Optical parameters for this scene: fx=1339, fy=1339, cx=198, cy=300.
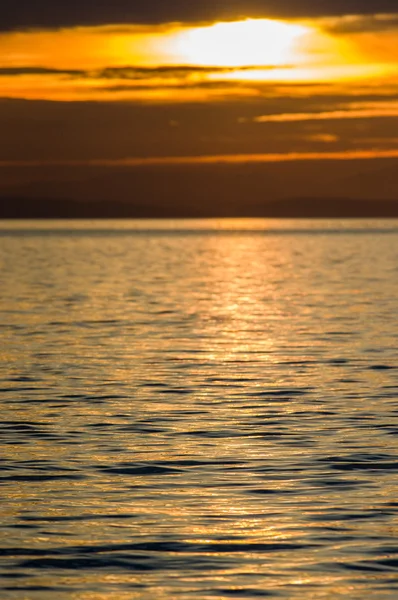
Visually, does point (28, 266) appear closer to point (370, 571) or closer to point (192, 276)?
point (192, 276)

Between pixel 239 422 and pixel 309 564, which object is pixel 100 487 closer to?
pixel 309 564

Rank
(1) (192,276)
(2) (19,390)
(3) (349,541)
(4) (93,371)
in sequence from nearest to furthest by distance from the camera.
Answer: (3) (349,541)
(2) (19,390)
(4) (93,371)
(1) (192,276)

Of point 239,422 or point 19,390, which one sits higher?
point 19,390

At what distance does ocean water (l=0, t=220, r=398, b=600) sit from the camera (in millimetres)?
17125

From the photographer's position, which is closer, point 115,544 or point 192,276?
point 115,544

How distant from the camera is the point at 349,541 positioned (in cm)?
1847

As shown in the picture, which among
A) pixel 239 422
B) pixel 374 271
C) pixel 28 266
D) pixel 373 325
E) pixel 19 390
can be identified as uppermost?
pixel 28 266

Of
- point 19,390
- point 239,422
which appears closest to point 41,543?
point 239,422

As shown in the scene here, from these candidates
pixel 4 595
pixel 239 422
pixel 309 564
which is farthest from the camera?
pixel 239 422

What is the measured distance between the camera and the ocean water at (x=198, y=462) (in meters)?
17.1

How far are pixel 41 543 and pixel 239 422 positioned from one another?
36.9 feet

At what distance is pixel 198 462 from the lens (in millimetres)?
24234

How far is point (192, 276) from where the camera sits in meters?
114

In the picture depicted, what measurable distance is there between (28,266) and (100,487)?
107306mm
